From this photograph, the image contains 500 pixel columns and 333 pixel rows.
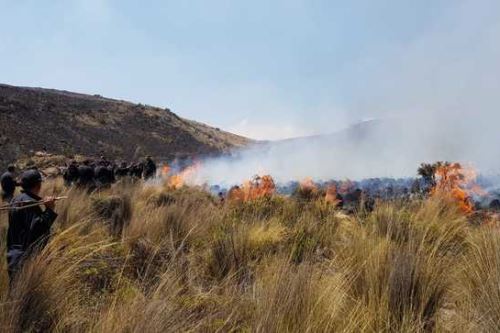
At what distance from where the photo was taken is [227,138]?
324 ft

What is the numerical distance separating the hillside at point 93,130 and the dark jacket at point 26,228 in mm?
34689

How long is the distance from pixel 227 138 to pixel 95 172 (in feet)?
265

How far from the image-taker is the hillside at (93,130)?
169ft

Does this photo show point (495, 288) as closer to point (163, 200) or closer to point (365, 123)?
point (163, 200)

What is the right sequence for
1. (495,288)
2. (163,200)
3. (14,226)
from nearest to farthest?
(495,288), (14,226), (163,200)

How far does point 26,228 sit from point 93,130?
202 ft

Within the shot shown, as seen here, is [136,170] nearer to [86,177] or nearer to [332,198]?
[86,177]

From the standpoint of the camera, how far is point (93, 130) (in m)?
65.1

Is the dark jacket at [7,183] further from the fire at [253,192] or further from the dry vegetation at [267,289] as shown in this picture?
the dry vegetation at [267,289]

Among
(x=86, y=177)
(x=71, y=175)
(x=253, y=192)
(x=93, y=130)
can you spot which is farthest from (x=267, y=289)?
(x=93, y=130)

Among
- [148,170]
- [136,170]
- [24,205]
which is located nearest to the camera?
[24,205]

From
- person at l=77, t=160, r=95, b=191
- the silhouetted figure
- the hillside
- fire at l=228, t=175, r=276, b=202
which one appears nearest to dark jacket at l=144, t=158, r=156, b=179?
the silhouetted figure

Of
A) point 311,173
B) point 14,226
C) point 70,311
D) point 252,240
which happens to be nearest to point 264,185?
point 252,240

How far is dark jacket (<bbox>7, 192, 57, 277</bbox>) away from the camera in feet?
18.4
